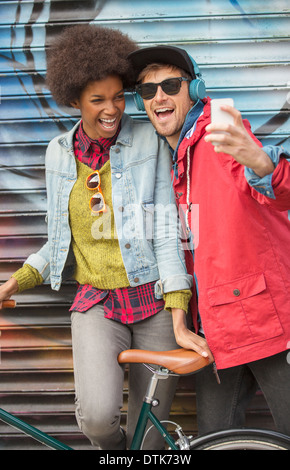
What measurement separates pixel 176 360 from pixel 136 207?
2.88 ft

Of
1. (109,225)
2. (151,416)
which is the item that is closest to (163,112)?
(109,225)

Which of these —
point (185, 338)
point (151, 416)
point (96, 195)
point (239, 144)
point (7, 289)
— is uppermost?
point (96, 195)

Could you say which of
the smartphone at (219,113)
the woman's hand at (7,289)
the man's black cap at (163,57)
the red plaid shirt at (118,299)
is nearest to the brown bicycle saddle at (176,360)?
the red plaid shirt at (118,299)

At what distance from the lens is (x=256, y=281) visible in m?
2.22

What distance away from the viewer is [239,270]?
2.24m

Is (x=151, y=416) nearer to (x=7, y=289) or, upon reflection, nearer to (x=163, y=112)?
(x=7, y=289)

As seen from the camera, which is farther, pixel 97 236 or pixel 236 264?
pixel 97 236

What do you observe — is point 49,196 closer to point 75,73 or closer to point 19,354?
point 75,73

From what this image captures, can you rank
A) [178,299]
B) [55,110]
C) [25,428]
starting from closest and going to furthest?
[178,299] → [25,428] → [55,110]

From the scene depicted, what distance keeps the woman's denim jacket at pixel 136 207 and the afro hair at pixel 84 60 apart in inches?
11.5

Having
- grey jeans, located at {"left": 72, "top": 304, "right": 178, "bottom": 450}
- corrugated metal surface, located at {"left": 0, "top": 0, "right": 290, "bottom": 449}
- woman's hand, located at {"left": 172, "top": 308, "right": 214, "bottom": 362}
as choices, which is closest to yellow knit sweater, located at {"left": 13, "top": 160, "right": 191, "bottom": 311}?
grey jeans, located at {"left": 72, "top": 304, "right": 178, "bottom": 450}

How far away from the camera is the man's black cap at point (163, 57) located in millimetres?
2553

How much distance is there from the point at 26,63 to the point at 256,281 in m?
2.21

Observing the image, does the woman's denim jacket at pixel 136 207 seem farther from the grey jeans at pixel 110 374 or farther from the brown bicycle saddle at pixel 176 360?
the brown bicycle saddle at pixel 176 360
